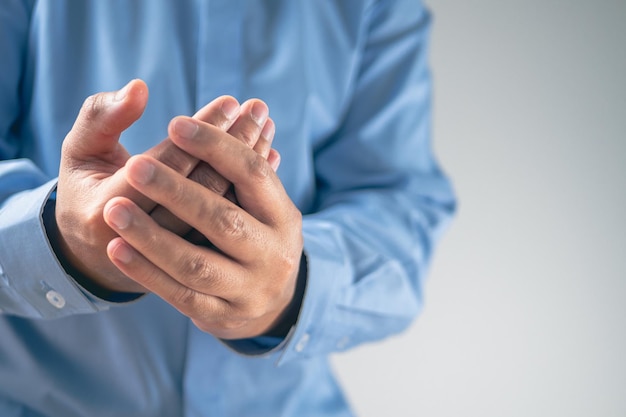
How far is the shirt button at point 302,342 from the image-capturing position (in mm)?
535

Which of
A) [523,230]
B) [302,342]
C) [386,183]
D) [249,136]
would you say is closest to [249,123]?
[249,136]

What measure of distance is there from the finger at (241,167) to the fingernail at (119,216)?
0.05m

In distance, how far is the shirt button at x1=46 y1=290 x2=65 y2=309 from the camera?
0.45 m

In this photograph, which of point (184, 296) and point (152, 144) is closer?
point (184, 296)

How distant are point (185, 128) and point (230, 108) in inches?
2.0

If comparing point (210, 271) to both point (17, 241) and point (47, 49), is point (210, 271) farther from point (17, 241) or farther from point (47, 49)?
point (47, 49)

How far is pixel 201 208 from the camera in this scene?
36cm

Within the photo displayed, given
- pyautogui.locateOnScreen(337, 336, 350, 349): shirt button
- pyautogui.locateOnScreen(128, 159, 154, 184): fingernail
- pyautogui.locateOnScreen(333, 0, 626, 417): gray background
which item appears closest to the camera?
pyautogui.locateOnScreen(128, 159, 154, 184): fingernail

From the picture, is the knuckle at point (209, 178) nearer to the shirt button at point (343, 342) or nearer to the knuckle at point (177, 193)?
Answer: the knuckle at point (177, 193)

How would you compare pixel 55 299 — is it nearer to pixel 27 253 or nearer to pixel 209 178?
pixel 27 253

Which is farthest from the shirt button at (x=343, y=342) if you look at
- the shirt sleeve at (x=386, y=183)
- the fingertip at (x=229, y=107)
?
the fingertip at (x=229, y=107)

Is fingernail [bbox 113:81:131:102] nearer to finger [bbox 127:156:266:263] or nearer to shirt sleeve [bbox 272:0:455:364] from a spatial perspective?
finger [bbox 127:156:266:263]

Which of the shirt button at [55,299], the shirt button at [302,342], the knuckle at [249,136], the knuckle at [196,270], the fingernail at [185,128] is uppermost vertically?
the fingernail at [185,128]

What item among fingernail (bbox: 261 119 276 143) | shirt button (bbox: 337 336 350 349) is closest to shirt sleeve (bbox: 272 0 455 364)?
shirt button (bbox: 337 336 350 349)
